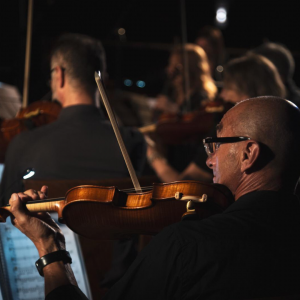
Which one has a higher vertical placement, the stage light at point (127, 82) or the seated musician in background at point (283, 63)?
the seated musician in background at point (283, 63)

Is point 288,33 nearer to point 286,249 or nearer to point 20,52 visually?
point 20,52

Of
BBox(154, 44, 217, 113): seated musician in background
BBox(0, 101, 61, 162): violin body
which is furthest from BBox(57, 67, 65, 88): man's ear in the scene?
BBox(154, 44, 217, 113): seated musician in background

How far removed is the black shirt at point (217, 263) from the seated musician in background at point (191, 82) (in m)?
2.73

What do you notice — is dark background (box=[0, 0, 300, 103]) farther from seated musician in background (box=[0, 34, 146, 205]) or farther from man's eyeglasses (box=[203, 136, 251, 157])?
man's eyeglasses (box=[203, 136, 251, 157])

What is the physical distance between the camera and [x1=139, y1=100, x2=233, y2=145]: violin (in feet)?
12.5

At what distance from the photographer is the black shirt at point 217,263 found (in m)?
1.17

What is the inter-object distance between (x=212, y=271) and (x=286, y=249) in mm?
184

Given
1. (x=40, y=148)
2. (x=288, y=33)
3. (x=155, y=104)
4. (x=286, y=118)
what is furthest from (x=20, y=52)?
(x=286, y=118)

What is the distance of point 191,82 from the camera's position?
4254 millimetres

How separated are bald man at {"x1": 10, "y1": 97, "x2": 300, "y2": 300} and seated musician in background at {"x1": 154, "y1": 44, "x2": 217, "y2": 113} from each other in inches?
99.3

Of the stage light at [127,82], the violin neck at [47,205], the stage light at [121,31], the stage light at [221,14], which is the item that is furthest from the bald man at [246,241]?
the stage light at [221,14]

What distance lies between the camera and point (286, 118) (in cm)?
139

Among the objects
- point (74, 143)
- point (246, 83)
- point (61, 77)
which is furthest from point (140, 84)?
point (74, 143)

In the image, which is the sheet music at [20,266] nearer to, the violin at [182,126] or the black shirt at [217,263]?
the black shirt at [217,263]
